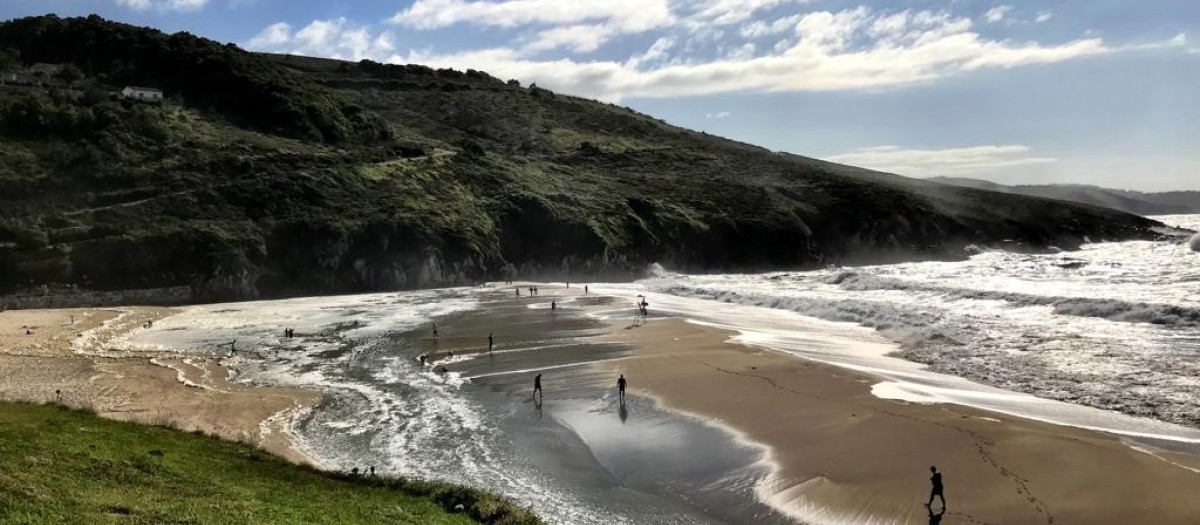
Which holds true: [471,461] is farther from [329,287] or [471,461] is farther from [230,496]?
[329,287]

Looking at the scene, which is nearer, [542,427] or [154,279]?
[542,427]

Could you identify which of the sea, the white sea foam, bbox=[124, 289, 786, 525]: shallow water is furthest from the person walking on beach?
the white sea foam

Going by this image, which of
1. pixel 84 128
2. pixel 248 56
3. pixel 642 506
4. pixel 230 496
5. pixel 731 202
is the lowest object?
pixel 642 506

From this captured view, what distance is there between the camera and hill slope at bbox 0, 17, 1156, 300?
66.4 metres

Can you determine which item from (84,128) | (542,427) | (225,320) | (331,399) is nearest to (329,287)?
(225,320)

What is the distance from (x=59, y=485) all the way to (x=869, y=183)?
134 metres

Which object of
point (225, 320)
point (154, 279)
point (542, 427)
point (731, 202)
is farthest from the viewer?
point (731, 202)

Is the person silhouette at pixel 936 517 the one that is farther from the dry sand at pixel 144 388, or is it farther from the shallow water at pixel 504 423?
the dry sand at pixel 144 388

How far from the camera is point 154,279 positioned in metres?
62.7

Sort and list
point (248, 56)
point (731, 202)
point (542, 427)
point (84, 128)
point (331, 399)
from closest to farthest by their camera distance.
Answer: point (542, 427) < point (331, 399) < point (84, 128) < point (731, 202) < point (248, 56)

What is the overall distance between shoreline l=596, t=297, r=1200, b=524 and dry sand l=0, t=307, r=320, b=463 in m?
14.4

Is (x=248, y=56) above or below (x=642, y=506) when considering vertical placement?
above

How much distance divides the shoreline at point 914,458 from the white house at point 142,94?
100394mm

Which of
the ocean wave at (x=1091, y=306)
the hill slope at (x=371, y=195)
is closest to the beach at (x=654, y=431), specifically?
the ocean wave at (x=1091, y=306)
